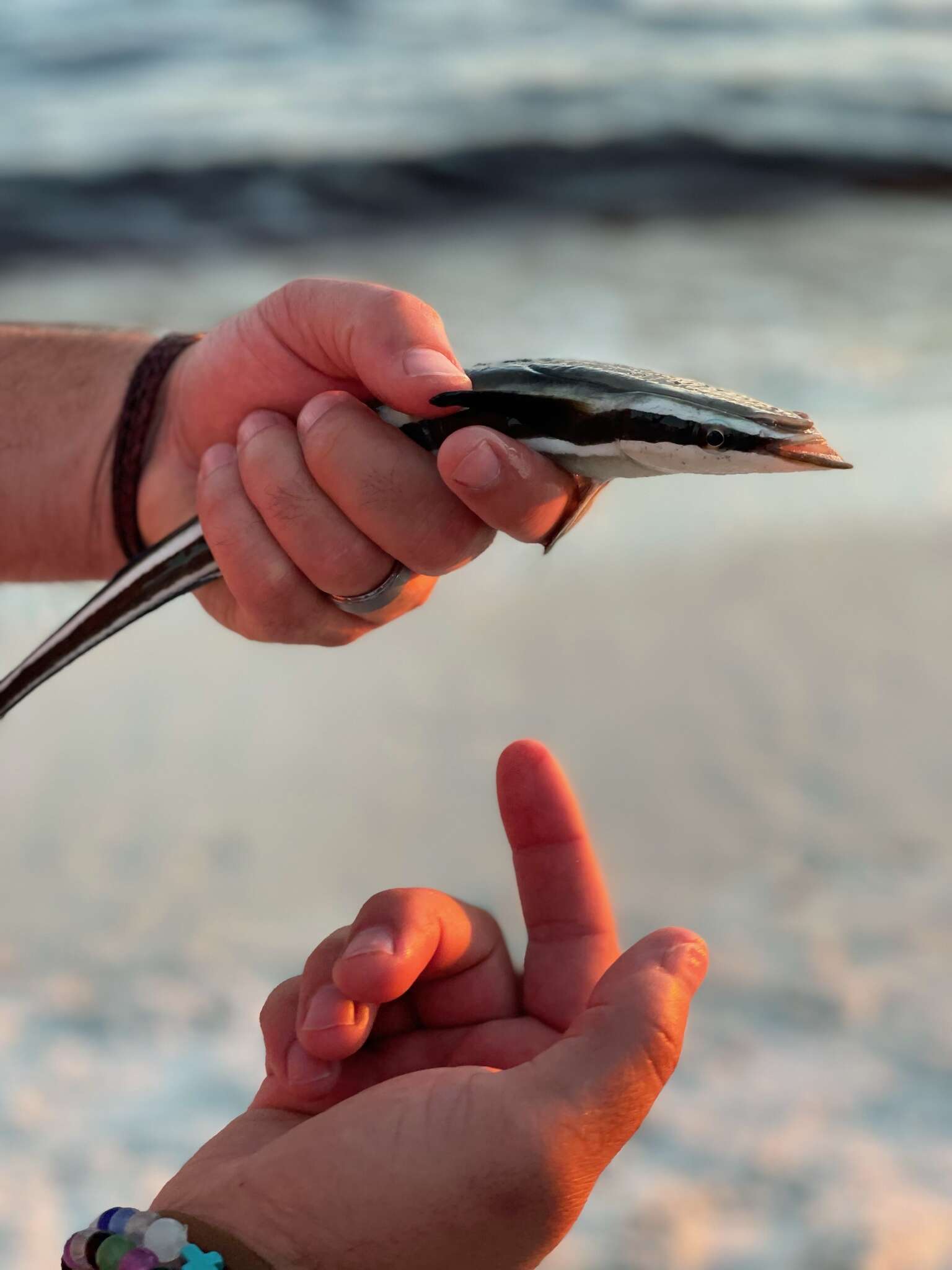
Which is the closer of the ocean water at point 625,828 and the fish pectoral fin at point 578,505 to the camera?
the fish pectoral fin at point 578,505

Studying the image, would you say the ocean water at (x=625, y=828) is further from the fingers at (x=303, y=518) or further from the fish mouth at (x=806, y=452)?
the fish mouth at (x=806, y=452)

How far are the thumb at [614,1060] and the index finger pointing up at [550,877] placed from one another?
1.00ft

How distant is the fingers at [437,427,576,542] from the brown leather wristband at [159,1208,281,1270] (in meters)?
1.13

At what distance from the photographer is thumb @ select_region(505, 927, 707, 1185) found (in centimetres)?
167

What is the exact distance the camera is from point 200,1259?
1643 mm

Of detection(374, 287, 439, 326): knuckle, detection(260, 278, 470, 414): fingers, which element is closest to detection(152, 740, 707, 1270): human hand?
detection(260, 278, 470, 414): fingers

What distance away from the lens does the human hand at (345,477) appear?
2.02m

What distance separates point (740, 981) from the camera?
3436 mm

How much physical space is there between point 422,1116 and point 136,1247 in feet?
1.39

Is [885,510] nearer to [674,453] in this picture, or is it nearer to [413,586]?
[413,586]

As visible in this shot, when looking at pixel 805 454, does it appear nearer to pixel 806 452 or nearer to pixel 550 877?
pixel 806 452

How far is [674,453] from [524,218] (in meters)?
9.03

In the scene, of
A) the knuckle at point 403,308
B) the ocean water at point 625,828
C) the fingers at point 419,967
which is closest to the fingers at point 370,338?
the knuckle at point 403,308

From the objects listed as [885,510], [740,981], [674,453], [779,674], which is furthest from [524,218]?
[674,453]
